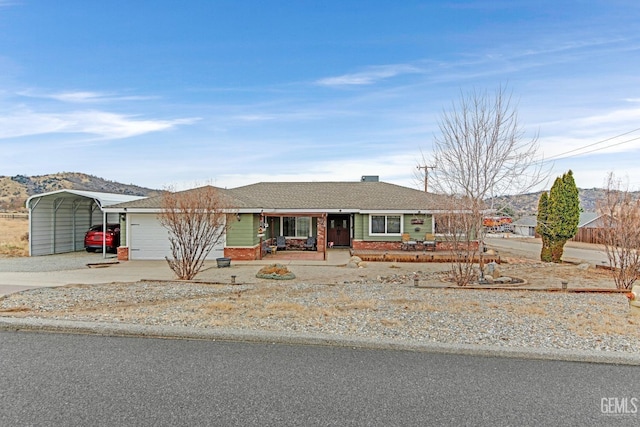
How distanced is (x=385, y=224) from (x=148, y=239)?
11.2 meters

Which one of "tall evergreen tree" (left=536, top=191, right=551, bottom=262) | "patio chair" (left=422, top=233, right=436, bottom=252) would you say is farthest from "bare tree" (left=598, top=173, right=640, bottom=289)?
"patio chair" (left=422, top=233, right=436, bottom=252)

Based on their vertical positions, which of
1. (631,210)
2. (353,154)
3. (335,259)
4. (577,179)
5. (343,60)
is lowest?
(335,259)

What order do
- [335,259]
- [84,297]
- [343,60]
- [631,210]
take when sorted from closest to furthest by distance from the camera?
[84,297], [631,210], [343,60], [335,259]

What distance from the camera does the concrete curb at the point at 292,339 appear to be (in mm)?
4527

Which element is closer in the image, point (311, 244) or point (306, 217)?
point (311, 244)

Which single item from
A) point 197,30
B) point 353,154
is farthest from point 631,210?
point 353,154

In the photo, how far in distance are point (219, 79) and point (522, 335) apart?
14794 mm

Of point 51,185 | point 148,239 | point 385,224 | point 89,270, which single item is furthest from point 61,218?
point 51,185

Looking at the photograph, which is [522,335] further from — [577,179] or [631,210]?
[577,179]

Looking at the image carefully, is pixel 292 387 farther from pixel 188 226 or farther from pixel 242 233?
pixel 242 233

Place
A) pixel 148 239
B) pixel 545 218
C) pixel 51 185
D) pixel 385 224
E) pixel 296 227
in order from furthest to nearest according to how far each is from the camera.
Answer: pixel 51 185, pixel 296 227, pixel 385 224, pixel 545 218, pixel 148 239

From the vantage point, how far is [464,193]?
11469 mm

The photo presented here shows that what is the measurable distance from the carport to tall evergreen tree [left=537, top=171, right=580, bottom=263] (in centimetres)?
1917

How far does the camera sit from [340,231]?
22641mm
